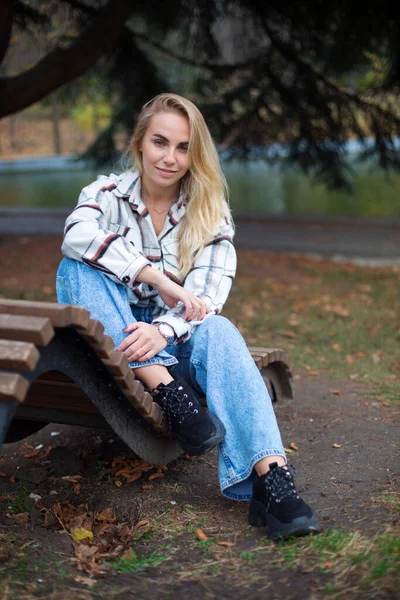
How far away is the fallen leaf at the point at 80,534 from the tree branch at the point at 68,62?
5582mm

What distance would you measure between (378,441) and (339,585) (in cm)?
147

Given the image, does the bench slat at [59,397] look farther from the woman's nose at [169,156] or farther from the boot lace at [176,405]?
the woman's nose at [169,156]

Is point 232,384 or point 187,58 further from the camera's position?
point 187,58

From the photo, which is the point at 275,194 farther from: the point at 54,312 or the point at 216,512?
the point at 54,312

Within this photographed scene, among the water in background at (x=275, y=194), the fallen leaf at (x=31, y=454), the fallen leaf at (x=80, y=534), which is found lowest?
the water in background at (x=275, y=194)

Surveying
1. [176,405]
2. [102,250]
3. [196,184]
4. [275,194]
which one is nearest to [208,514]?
[176,405]

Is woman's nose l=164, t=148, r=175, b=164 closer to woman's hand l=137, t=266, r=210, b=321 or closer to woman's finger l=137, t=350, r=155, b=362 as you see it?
woman's hand l=137, t=266, r=210, b=321

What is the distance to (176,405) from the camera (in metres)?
3.00

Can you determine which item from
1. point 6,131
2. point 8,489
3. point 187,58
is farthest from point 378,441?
point 6,131

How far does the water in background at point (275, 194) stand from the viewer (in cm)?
1673

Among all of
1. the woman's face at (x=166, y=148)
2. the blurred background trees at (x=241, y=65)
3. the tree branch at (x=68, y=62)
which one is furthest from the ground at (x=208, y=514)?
the blurred background trees at (x=241, y=65)

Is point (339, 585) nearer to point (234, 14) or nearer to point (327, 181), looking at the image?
point (234, 14)

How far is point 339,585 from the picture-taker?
2.39 meters

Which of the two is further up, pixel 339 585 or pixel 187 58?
pixel 187 58
